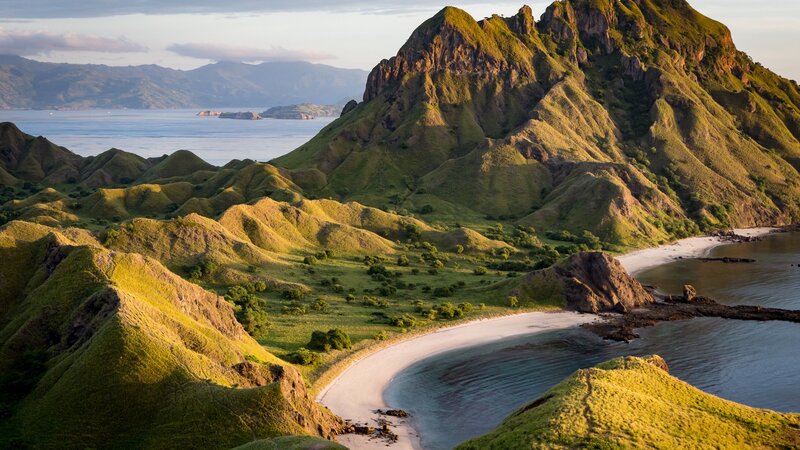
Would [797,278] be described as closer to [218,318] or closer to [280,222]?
[280,222]

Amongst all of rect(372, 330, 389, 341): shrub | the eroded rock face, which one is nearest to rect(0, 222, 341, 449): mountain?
rect(372, 330, 389, 341): shrub

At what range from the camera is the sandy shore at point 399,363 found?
265 feet

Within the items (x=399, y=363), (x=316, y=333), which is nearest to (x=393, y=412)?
(x=399, y=363)

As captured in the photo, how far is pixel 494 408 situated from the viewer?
8788cm

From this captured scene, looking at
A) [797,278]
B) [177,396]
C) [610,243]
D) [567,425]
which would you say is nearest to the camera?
[567,425]

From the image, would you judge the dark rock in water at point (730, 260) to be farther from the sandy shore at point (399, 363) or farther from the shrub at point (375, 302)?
the shrub at point (375, 302)

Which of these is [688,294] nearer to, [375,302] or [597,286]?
[597,286]

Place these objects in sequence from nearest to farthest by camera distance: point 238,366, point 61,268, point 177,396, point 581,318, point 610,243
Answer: point 177,396, point 238,366, point 61,268, point 581,318, point 610,243

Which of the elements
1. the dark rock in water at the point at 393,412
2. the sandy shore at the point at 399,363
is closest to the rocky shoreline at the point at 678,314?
the sandy shore at the point at 399,363

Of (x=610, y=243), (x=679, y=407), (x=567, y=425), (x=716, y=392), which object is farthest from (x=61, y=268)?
(x=610, y=243)

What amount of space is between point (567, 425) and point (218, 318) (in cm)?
5110

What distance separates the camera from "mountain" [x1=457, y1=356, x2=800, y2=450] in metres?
53.8

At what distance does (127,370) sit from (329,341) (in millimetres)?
42174

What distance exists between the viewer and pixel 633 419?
57781 mm
